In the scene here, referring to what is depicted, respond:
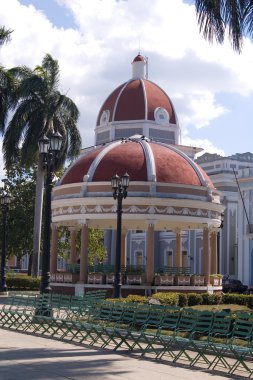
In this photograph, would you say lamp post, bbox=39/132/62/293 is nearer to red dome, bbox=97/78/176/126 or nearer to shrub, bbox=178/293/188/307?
shrub, bbox=178/293/188/307

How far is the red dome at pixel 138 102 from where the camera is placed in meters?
62.6

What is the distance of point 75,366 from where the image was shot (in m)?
12.3

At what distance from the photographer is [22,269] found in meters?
87.3

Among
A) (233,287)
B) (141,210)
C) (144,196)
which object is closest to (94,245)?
(233,287)

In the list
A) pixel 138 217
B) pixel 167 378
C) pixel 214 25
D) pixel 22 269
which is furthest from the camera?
pixel 22 269

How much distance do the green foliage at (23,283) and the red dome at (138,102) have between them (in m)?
25.6

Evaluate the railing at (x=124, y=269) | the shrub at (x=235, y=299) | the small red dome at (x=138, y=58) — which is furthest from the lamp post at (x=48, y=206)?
the small red dome at (x=138, y=58)

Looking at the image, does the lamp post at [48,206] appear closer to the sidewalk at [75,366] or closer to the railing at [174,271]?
the sidewalk at [75,366]

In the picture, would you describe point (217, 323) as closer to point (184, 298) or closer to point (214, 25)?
point (214, 25)

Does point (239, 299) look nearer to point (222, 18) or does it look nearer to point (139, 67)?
point (222, 18)

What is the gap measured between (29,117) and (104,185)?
393 inches

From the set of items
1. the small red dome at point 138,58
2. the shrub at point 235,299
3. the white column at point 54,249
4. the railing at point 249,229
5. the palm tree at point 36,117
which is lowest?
the shrub at point 235,299

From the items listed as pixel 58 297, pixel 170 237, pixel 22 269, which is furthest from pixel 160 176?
pixel 22 269

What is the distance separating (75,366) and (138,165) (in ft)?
70.6
